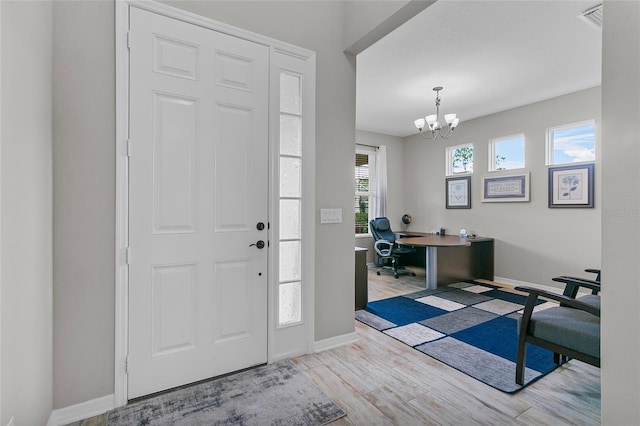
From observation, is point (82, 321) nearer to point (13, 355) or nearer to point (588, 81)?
point (13, 355)

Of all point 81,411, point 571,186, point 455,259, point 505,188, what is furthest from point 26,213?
point 505,188

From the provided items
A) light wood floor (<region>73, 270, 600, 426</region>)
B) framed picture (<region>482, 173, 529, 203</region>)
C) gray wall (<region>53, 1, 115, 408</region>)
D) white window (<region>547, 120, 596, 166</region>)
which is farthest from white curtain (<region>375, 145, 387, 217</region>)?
gray wall (<region>53, 1, 115, 408</region>)

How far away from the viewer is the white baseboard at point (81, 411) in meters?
1.66

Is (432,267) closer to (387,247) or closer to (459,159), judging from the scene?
(387,247)

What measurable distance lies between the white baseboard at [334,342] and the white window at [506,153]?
400 cm

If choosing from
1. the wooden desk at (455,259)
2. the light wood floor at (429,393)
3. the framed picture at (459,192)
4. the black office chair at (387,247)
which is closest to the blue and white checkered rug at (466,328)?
the light wood floor at (429,393)

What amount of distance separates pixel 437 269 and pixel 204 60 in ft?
13.3

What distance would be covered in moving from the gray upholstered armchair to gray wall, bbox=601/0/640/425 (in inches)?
26.1

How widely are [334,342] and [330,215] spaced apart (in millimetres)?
1058

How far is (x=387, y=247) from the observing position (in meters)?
5.65

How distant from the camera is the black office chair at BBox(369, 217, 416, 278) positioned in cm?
536

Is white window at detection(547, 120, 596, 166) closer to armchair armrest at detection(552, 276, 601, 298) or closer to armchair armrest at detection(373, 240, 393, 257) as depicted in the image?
armchair armrest at detection(373, 240, 393, 257)

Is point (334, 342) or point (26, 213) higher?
point (26, 213)

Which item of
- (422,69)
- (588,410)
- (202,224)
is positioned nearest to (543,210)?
(422,69)
